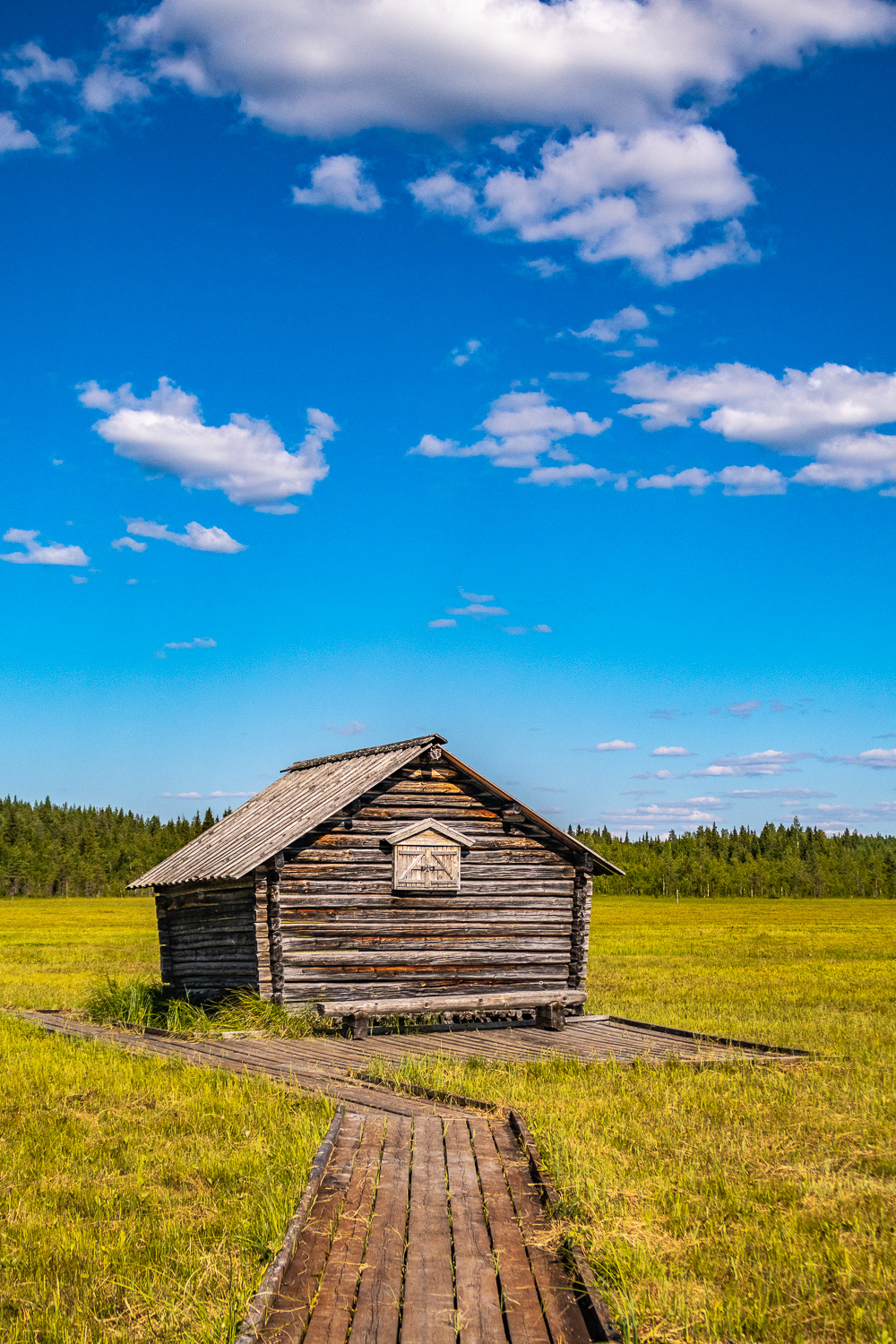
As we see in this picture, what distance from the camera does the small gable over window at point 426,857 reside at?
18606 mm

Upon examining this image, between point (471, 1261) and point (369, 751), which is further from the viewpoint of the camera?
point (369, 751)

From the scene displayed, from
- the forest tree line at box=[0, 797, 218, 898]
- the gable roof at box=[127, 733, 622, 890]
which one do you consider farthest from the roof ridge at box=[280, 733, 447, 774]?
the forest tree line at box=[0, 797, 218, 898]

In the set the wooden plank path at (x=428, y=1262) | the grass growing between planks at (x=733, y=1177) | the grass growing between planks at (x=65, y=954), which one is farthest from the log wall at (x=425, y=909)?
the wooden plank path at (x=428, y=1262)

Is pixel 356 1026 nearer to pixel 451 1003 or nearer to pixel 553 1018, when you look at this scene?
pixel 451 1003

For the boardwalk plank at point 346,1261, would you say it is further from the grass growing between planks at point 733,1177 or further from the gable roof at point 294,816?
the gable roof at point 294,816

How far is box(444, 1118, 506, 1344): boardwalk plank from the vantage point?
4.85 m

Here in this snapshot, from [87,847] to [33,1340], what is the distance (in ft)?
537

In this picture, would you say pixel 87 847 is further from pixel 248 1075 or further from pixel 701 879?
pixel 248 1075

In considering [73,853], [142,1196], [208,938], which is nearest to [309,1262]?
[142,1196]

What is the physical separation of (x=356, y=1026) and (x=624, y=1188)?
32.8 feet

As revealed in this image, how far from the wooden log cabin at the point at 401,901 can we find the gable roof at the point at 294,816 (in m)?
0.07

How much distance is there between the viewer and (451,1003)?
1791 cm

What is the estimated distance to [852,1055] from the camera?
1488 cm

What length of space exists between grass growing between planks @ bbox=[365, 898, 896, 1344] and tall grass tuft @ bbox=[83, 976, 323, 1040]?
3.85 metres
